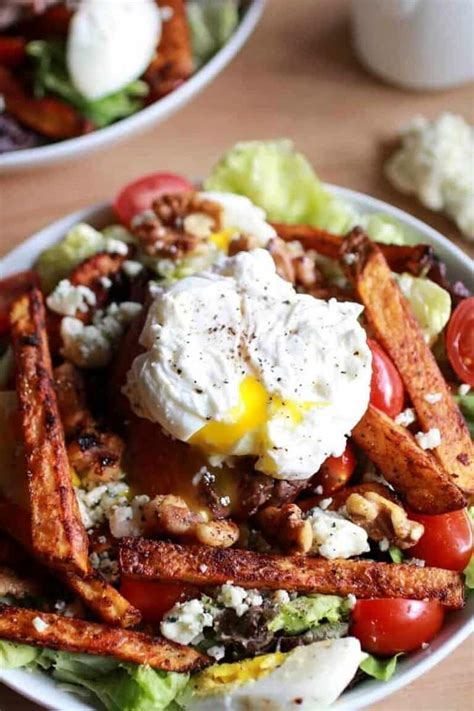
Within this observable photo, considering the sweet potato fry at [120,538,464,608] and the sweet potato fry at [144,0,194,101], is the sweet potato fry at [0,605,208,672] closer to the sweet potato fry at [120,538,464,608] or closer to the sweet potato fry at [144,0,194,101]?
the sweet potato fry at [120,538,464,608]

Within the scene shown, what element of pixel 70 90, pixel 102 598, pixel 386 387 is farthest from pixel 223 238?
pixel 102 598

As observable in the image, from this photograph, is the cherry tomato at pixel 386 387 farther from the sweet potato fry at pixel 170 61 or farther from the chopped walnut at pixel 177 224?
the sweet potato fry at pixel 170 61

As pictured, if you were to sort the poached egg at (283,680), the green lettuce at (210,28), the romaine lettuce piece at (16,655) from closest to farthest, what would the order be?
1. the poached egg at (283,680)
2. the romaine lettuce piece at (16,655)
3. the green lettuce at (210,28)

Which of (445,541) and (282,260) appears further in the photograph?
(282,260)

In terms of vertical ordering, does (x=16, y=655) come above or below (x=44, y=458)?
below

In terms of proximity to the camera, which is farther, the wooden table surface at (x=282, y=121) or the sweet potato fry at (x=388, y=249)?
the wooden table surface at (x=282, y=121)

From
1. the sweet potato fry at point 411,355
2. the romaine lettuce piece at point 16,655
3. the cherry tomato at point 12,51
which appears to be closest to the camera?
the romaine lettuce piece at point 16,655

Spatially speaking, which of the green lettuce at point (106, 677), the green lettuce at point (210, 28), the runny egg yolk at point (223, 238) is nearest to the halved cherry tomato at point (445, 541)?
the green lettuce at point (106, 677)

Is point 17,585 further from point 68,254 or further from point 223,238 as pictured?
point 223,238
